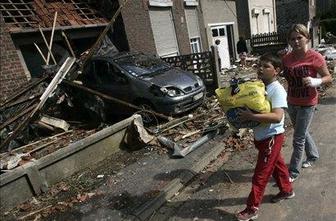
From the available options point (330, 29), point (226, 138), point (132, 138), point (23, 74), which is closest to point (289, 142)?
point (226, 138)

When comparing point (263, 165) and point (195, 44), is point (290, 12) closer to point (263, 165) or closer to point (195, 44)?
point (195, 44)

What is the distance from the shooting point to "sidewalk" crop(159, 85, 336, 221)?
4320 mm

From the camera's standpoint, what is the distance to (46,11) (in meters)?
11.8

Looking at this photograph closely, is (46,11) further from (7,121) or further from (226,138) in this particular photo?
(226,138)

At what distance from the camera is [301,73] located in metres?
4.64

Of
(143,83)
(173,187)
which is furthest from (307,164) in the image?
(143,83)

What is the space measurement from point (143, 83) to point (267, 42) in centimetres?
1700

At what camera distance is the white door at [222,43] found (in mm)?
19533

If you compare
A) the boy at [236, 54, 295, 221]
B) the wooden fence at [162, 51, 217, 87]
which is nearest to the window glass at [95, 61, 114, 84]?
the wooden fence at [162, 51, 217, 87]

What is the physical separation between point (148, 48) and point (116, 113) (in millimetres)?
4957

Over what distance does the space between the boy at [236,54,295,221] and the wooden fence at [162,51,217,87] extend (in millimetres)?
7787

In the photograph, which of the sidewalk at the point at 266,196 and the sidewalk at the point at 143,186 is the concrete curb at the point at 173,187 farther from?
the sidewalk at the point at 266,196

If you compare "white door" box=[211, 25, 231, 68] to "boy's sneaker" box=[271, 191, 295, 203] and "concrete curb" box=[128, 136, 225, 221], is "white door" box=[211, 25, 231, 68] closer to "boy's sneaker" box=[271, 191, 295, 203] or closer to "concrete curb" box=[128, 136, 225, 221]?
"concrete curb" box=[128, 136, 225, 221]

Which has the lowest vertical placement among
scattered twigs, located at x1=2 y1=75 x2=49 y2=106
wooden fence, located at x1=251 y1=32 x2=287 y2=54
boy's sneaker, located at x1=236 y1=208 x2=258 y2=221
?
wooden fence, located at x1=251 y1=32 x2=287 y2=54
